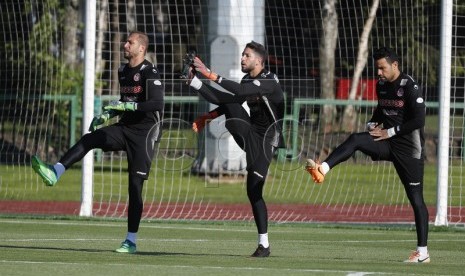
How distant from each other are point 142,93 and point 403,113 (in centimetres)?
282

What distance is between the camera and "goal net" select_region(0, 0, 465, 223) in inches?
923

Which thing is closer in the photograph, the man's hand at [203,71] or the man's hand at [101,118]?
the man's hand at [203,71]

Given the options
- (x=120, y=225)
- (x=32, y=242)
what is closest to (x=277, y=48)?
(x=120, y=225)

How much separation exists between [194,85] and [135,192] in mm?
1748

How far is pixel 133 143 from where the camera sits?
1518 cm

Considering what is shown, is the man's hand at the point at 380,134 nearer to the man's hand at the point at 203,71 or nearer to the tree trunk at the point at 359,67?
the man's hand at the point at 203,71

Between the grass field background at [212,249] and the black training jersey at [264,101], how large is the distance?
1.35m

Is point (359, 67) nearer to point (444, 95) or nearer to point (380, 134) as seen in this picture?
point (444, 95)

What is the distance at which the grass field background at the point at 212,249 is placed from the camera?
42.2ft

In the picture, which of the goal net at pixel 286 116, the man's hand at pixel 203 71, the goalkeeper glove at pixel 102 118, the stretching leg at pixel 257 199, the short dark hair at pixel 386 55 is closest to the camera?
the man's hand at pixel 203 71

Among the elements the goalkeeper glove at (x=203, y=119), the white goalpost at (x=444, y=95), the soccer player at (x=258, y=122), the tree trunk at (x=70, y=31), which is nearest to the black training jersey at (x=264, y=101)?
the soccer player at (x=258, y=122)

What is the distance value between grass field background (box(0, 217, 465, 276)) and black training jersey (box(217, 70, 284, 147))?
53.1 inches

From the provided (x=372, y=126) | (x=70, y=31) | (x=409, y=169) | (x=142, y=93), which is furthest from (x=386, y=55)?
(x=70, y=31)

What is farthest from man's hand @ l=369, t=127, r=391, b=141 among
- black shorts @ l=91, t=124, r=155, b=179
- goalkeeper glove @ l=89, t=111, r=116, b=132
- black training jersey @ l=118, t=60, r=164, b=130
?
goalkeeper glove @ l=89, t=111, r=116, b=132
